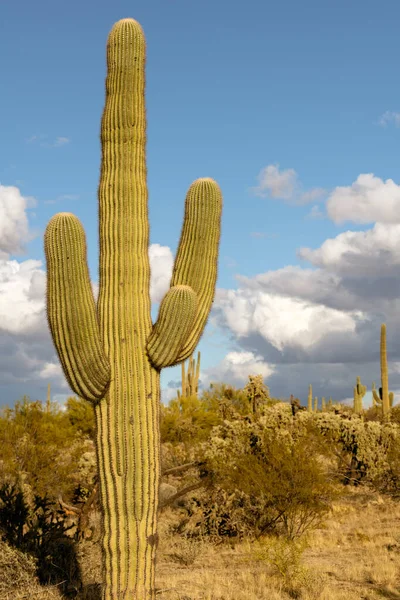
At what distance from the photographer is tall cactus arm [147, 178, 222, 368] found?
24.5ft

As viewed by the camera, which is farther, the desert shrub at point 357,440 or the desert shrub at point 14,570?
the desert shrub at point 357,440

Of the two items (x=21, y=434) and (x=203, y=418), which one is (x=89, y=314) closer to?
(x=21, y=434)

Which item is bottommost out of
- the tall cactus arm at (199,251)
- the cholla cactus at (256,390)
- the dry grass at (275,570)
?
the dry grass at (275,570)

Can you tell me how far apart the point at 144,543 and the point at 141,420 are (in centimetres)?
127

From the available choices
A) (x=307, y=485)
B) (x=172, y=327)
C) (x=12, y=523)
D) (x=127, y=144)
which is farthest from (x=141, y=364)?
(x=307, y=485)

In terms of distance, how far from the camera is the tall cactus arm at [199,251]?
7469 millimetres

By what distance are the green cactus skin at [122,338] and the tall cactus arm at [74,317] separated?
1cm

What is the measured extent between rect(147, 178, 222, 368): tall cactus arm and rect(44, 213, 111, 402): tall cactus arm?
1.05 metres

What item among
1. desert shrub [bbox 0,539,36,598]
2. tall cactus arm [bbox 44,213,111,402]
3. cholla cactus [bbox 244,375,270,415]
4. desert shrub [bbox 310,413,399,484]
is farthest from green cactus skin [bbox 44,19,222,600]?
desert shrub [bbox 310,413,399,484]

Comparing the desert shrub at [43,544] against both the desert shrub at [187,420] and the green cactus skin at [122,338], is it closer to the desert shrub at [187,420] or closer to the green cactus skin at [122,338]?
the green cactus skin at [122,338]

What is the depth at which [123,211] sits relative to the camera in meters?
7.19

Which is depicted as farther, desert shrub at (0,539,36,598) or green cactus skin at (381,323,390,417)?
green cactus skin at (381,323,390,417)

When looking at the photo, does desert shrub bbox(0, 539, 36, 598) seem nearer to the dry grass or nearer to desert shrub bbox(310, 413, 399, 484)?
the dry grass

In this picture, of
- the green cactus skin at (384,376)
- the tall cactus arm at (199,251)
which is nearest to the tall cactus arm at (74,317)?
the tall cactus arm at (199,251)
